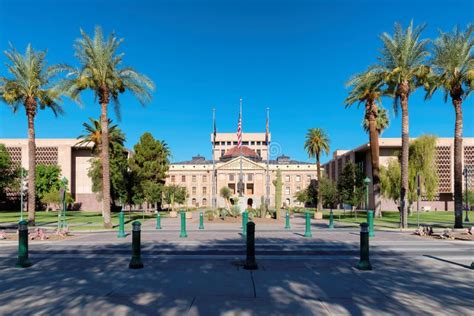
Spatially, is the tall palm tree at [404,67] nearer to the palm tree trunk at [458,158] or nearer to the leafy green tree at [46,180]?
the palm tree trunk at [458,158]

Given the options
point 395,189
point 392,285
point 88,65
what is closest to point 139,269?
point 392,285

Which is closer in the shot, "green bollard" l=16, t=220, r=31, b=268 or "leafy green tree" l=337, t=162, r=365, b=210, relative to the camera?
"green bollard" l=16, t=220, r=31, b=268

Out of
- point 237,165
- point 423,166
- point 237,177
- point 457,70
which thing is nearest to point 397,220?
point 423,166

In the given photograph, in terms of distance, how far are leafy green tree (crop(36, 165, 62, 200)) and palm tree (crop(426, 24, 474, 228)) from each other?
59.7 metres

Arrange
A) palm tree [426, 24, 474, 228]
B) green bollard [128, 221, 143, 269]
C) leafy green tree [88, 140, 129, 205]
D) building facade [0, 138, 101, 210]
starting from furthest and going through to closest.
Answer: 1. building facade [0, 138, 101, 210]
2. leafy green tree [88, 140, 129, 205]
3. palm tree [426, 24, 474, 228]
4. green bollard [128, 221, 143, 269]

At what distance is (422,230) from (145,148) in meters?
48.3

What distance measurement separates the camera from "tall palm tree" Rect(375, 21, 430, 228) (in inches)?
923

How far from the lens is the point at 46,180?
65.5m

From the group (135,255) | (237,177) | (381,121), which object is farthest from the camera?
(237,177)

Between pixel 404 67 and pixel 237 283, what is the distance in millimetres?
20338

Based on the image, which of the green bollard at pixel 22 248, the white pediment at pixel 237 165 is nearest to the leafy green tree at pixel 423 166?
the green bollard at pixel 22 248

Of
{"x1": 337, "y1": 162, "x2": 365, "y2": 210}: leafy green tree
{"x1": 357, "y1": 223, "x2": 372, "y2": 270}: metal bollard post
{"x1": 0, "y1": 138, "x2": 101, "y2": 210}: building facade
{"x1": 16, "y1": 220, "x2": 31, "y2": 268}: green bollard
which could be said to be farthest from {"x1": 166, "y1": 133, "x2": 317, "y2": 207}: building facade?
{"x1": 357, "y1": 223, "x2": 372, "y2": 270}: metal bollard post

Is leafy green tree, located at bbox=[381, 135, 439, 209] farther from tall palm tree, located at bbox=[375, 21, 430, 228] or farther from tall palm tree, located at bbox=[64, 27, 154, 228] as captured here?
tall palm tree, located at bbox=[64, 27, 154, 228]

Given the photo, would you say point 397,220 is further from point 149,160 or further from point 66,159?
point 66,159
